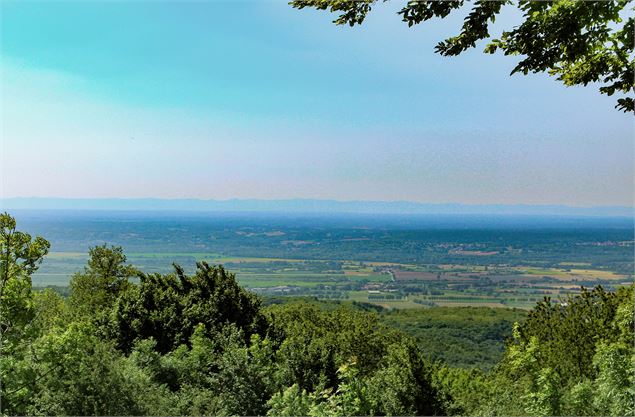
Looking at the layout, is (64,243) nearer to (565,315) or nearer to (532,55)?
(565,315)

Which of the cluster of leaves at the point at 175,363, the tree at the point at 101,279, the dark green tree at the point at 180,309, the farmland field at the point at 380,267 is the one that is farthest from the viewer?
the farmland field at the point at 380,267

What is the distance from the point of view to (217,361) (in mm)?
11180

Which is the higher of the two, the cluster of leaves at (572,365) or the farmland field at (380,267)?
the cluster of leaves at (572,365)

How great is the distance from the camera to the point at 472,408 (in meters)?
14.9

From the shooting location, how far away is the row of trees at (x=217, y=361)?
8.17 m

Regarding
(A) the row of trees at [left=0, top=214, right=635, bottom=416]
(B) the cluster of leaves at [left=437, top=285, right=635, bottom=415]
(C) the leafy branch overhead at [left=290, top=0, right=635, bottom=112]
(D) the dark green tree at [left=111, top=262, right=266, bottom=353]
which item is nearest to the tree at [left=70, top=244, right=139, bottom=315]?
(A) the row of trees at [left=0, top=214, right=635, bottom=416]

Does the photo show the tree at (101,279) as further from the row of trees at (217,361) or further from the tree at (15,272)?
the tree at (15,272)

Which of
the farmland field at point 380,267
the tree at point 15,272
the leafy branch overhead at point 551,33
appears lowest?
the farmland field at point 380,267

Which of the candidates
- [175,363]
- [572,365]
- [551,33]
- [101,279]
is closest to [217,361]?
[175,363]

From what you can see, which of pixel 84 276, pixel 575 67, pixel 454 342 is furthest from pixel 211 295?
pixel 454 342

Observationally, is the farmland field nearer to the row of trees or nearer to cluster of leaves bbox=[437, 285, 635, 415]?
the row of trees

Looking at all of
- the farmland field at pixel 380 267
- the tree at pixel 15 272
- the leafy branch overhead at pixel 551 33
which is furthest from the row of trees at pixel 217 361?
the farmland field at pixel 380 267

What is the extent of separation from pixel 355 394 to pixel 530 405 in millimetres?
5021

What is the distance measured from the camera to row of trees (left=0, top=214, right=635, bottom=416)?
8172 mm
